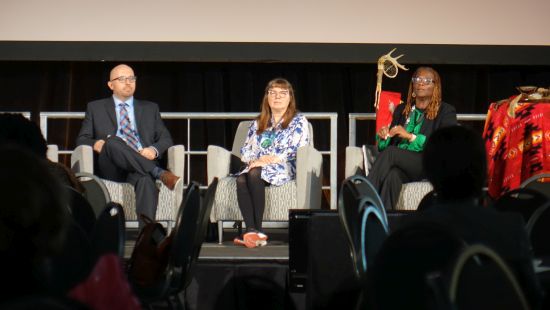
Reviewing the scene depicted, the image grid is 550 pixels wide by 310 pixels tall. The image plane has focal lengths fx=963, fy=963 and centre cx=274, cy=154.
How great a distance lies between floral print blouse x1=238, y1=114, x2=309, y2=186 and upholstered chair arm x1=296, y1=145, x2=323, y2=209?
94 millimetres

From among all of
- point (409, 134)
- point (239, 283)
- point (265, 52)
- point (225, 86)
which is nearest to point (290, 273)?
point (239, 283)

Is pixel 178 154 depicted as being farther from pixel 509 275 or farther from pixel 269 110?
pixel 509 275

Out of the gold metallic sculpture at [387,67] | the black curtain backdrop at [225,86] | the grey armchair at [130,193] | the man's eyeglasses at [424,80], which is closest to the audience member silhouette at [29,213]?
the grey armchair at [130,193]

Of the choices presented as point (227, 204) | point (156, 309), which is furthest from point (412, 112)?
point (156, 309)

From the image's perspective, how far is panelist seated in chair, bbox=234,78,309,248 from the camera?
4672 millimetres

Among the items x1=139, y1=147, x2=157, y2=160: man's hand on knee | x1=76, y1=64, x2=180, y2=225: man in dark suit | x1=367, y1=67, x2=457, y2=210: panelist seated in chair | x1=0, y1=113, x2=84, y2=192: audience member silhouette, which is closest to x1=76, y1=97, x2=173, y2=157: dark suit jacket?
x1=76, y1=64, x2=180, y2=225: man in dark suit

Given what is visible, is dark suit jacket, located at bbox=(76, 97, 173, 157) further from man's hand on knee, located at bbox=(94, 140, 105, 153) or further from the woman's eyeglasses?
the woman's eyeglasses

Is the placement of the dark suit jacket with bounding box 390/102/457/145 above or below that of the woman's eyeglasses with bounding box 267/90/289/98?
below

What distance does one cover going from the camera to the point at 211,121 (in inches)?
277

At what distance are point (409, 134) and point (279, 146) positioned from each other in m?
0.66

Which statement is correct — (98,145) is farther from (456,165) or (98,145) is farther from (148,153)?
(456,165)

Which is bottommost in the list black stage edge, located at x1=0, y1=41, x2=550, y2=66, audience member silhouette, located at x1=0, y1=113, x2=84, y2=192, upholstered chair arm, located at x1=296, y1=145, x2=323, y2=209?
upholstered chair arm, located at x1=296, y1=145, x2=323, y2=209

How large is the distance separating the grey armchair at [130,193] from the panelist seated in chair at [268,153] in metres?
0.33

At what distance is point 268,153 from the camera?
494 centimetres
